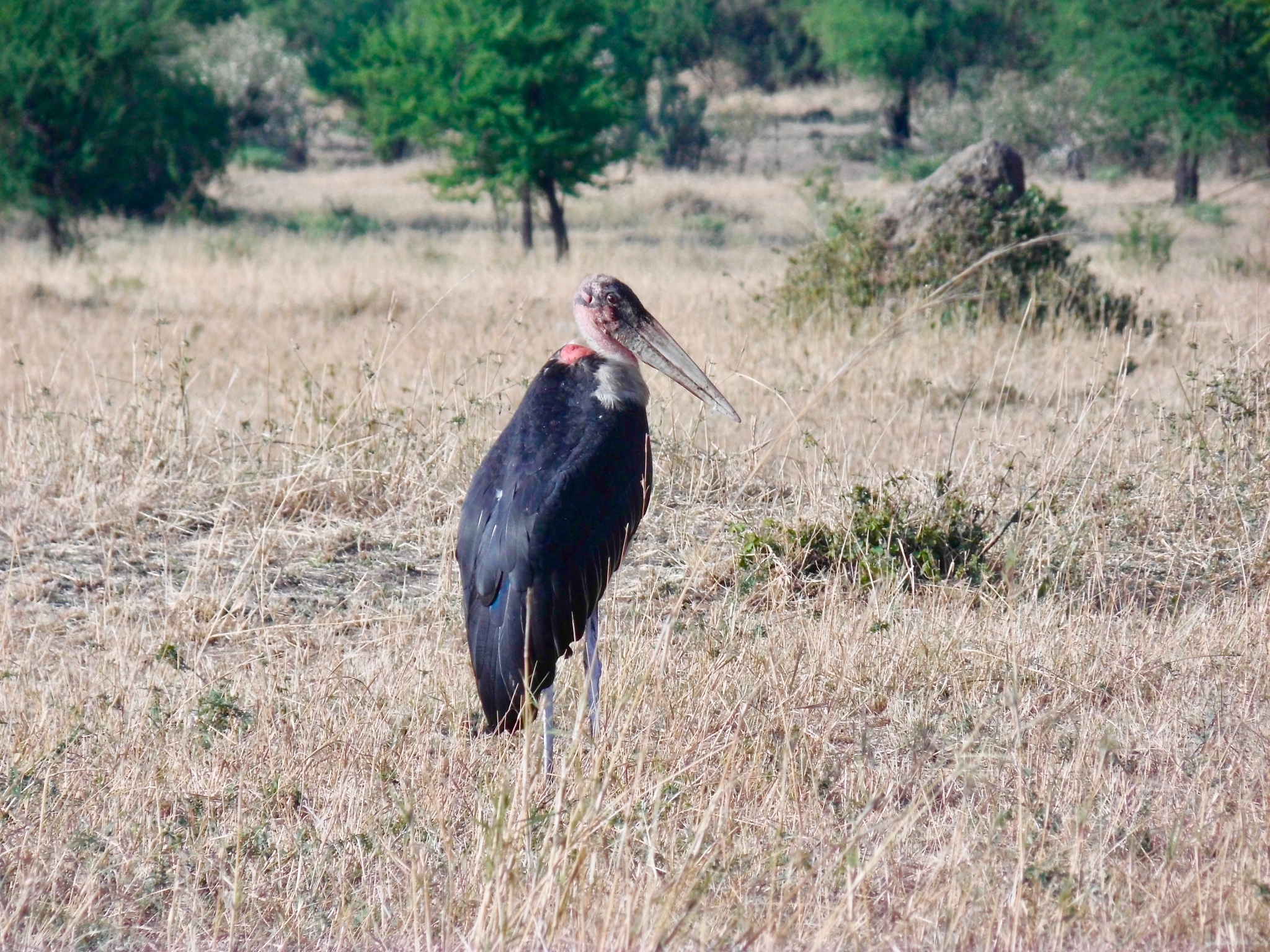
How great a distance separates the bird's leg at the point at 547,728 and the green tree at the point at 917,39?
35.9 meters

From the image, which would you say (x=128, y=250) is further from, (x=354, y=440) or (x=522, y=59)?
(x=354, y=440)

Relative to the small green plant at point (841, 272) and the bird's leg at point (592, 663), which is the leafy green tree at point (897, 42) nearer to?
the small green plant at point (841, 272)

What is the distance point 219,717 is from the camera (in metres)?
3.51

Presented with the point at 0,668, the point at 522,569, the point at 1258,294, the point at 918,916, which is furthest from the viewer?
the point at 1258,294

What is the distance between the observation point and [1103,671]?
147 inches

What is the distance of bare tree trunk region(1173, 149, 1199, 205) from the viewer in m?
25.8

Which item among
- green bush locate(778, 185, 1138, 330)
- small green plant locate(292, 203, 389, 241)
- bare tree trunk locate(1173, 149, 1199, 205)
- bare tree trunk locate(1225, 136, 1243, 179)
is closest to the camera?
green bush locate(778, 185, 1138, 330)

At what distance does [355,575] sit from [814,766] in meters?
2.39

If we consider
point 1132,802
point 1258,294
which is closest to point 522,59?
point 1258,294

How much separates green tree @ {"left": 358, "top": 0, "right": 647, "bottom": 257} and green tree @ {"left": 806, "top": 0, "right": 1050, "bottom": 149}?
18693 mm

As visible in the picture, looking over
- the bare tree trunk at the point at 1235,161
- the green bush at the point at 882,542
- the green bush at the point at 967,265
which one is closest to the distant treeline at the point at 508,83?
the bare tree trunk at the point at 1235,161

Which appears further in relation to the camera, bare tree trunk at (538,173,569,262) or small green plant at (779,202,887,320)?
bare tree trunk at (538,173,569,262)

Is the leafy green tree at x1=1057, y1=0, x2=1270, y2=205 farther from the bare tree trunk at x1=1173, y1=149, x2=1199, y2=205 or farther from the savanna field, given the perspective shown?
the savanna field

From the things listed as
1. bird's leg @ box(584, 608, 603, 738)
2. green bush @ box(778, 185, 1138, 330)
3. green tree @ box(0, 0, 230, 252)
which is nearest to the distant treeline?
green tree @ box(0, 0, 230, 252)
